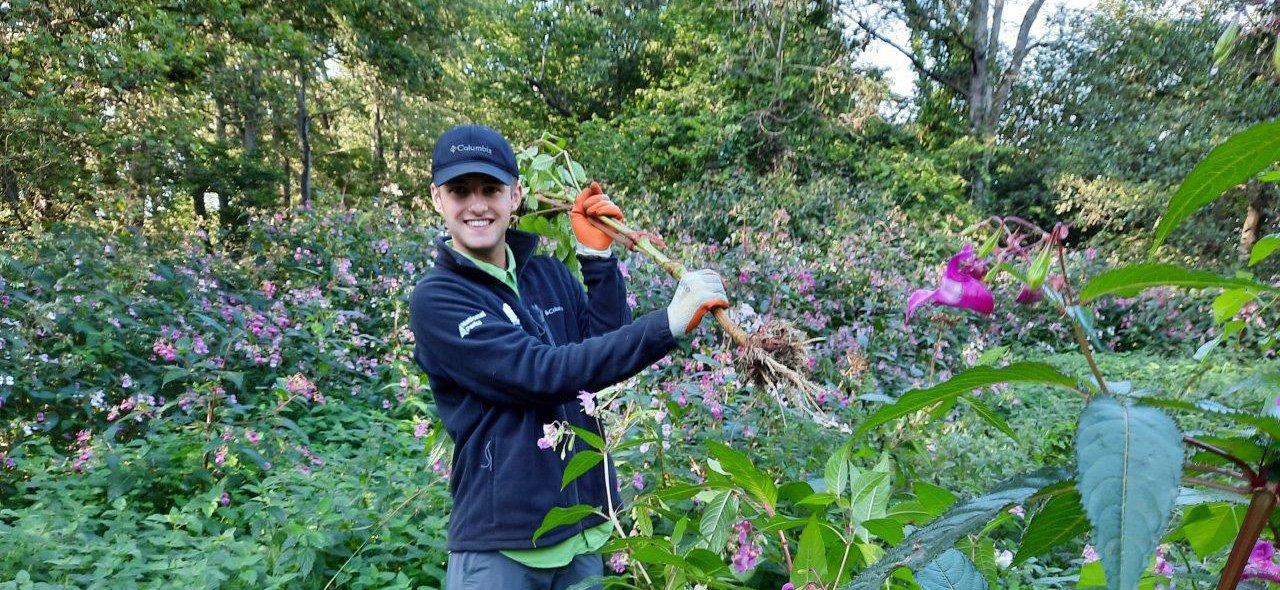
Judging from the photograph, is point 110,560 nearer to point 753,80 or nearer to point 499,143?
point 499,143

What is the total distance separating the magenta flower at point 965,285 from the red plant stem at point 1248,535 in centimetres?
25

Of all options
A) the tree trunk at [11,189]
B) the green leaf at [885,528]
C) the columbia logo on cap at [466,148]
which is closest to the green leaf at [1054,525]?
the green leaf at [885,528]

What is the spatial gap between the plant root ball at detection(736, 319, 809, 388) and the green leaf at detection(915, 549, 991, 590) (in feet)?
2.76

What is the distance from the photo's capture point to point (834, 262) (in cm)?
683


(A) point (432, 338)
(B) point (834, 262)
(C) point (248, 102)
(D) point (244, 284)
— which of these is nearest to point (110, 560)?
(A) point (432, 338)

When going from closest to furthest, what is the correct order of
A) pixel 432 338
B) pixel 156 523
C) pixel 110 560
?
pixel 432 338
pixel 110 560
pixel 156 523

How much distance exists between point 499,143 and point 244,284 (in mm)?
4324

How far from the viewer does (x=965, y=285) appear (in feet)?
2.32

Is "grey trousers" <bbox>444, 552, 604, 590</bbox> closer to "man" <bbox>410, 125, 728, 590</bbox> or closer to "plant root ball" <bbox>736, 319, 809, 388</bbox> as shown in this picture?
"man" <bbox>410, 125, 728, 590</bbox>

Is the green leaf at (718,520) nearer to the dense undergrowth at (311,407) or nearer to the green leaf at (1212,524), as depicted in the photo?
the dense undergrowth at (311,407)

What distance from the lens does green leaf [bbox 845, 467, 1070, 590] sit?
18.9 inches

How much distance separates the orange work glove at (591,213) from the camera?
1997 mm

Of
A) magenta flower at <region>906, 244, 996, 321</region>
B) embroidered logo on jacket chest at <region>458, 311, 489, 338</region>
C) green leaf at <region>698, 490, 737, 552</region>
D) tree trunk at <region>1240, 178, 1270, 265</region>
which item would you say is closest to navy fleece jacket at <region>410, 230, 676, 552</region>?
embroidered logo on jacket chest at <region>458, 311, 489, 338</region>

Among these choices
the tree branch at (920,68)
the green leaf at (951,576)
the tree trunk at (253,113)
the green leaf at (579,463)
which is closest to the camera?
the green leaf at (951,576)
